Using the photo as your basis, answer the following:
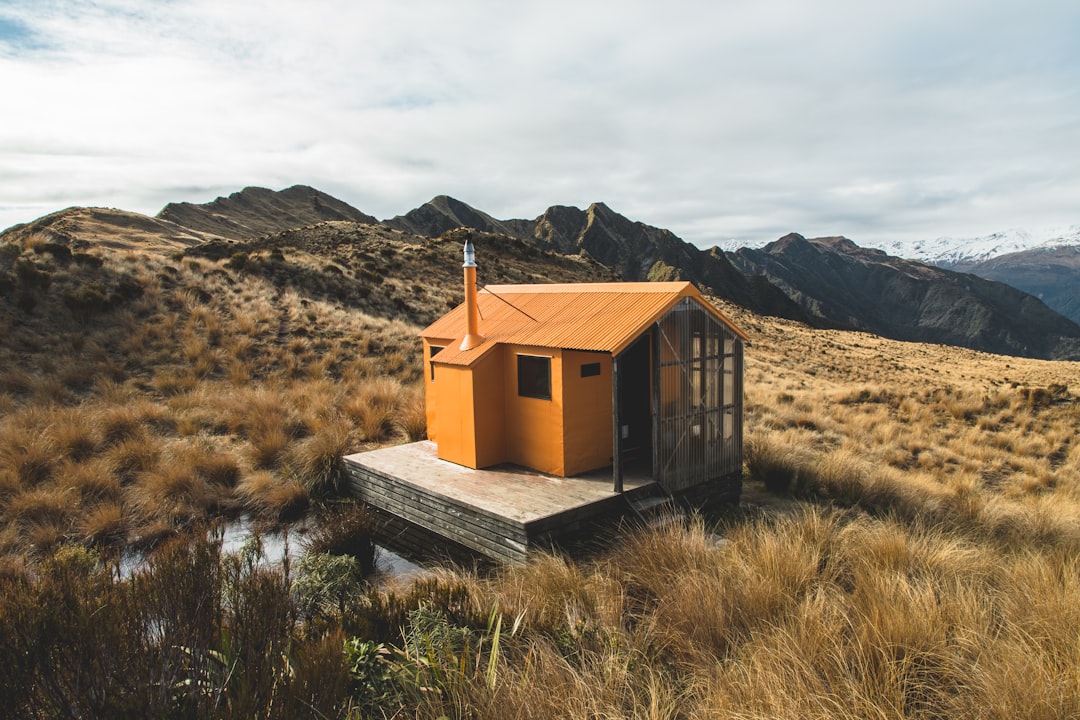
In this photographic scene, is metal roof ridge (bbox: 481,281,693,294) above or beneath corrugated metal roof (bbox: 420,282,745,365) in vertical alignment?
above

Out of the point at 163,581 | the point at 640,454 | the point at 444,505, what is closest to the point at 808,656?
the point at 163,581

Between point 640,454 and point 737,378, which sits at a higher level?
point 737,378

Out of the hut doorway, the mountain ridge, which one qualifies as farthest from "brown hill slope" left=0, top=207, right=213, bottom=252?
the hut doorway

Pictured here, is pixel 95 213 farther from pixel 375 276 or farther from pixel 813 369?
pixel 813 369

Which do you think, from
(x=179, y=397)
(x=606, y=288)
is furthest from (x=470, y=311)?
(x=179, y=397)

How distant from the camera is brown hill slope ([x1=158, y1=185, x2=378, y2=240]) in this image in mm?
57938

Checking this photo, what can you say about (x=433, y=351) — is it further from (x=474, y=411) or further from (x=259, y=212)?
(x=259, y=212)

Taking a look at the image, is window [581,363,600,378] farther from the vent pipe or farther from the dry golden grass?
the dry golden grass

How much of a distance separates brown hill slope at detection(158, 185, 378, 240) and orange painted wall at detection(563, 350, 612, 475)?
54736 millimetres

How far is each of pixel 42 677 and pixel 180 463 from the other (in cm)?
846

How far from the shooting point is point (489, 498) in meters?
8.16

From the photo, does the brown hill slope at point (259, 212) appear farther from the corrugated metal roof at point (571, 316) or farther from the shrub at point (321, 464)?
the corrugated metal roof at point (571, 316)

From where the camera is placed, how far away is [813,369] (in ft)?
91.9

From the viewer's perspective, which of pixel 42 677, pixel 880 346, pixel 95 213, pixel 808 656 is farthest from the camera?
pixel 95 213
